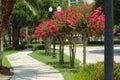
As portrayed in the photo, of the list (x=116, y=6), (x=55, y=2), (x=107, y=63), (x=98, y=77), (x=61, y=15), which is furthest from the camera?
(x=55, y=2)

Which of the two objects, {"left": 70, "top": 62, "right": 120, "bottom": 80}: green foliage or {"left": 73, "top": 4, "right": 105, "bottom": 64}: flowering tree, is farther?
{"left": 73, "top": 4, "right": 105, "bottom": 64}: flowering tree

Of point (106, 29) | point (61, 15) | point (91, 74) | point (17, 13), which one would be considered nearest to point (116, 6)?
point (17, 13)

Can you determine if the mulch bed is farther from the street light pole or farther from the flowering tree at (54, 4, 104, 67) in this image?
the street light pole

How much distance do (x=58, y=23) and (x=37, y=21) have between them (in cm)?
3609

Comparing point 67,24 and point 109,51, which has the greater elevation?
point 67,24

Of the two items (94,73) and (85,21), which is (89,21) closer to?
(85,21)

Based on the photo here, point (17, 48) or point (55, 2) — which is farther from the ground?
point (55, 2)

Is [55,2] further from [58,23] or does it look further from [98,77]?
[98,77]

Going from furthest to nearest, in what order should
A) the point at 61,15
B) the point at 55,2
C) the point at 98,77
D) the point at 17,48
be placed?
the point at 55,2, the point at 17,48, the point at 61,15, the point at 98,77

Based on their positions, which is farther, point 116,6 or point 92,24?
point 116,6

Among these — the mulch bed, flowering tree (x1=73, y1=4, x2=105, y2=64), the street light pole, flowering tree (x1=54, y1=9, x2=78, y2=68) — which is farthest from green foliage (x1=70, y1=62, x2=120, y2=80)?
flowering tree (x1=54, y1=9, x2=78, y2=68)

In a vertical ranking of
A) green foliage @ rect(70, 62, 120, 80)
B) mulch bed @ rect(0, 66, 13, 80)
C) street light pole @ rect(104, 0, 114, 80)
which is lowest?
mulch bed @ rect(0, 66, 13, 80)

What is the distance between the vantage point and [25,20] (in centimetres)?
5500

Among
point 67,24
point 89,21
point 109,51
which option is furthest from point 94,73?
point 67,24
